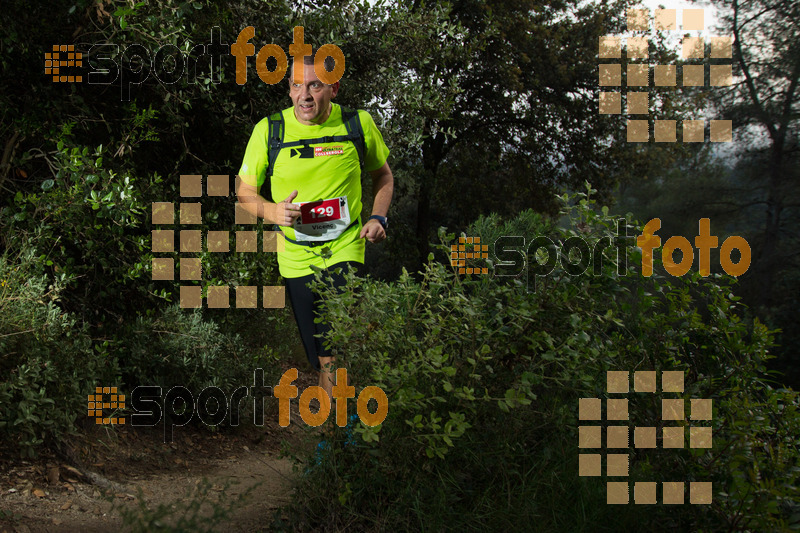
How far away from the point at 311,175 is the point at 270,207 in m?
0.36

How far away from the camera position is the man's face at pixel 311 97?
4484 mm

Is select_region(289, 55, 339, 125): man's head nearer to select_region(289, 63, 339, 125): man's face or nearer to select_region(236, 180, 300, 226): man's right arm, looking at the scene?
select_region(289, 63, 339, 125): man's face

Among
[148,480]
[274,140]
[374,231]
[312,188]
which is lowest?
[148,480]

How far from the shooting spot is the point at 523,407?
366 cm

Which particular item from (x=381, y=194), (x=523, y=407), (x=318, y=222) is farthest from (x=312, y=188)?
(x=523, y=407)

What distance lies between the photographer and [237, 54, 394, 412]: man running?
439 cm

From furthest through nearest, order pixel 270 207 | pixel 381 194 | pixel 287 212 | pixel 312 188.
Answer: pixel 381 194
pixel 312 188
pixel 270 207
pixel 287 212

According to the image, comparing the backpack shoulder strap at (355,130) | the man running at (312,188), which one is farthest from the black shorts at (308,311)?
the backpack shoulder strap at (355,130)

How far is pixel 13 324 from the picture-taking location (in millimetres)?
4703

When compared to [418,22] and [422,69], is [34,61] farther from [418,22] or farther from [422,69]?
[422,69]

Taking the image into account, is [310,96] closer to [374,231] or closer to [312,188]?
[312,188]

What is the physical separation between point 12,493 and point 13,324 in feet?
3.83

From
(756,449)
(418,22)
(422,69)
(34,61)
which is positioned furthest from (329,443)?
(422,69)

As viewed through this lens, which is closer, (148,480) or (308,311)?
(308,311)
